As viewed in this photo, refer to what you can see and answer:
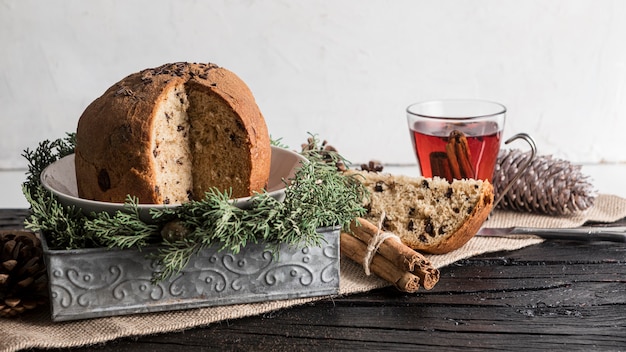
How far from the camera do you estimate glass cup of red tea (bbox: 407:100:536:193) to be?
2.26 m

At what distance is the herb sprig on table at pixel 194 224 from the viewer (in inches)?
62.5

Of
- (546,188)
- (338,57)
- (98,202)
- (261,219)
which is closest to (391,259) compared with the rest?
(261,219)

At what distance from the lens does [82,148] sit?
1.74m

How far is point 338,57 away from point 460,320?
2125 millimetres

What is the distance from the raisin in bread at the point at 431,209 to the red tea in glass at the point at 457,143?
22 cm

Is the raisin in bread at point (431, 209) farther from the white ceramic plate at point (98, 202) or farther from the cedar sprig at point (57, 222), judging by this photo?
the cedar sprig at point (57, 222)

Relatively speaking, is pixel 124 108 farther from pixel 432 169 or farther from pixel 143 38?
pixel 143 38

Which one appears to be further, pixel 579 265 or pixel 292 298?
pixel 579 265

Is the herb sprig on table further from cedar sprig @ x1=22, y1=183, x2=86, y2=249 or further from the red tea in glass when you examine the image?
the red tea in glass

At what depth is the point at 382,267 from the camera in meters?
1.87

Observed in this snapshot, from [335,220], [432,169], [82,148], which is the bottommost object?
[432,169]

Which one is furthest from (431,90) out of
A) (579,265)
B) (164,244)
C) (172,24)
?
(164,244)

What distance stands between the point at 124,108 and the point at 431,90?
2.25 m

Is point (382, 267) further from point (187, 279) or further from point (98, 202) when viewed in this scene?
point (98, 202)
